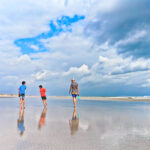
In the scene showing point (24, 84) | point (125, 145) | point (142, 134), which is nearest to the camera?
point (125, 145)

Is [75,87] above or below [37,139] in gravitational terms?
above

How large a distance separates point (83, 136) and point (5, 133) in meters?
2.40

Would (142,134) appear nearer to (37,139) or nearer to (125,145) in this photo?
(125,145)

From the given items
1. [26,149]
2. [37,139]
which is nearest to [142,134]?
[37,139]

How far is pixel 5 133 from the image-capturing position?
5078 mm

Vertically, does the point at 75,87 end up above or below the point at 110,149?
above

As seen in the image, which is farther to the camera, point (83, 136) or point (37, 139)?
point (83, 136)

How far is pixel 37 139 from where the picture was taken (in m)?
4.49

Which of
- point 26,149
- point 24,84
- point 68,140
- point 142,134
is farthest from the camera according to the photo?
point 24,84

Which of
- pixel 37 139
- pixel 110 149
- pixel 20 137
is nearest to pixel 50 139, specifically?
pixel 37 139

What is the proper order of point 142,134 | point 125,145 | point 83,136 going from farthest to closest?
point 142,134 → point 83,136 → point 125,145

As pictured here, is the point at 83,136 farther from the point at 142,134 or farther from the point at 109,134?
the point at 142,134

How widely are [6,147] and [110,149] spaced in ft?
7.88

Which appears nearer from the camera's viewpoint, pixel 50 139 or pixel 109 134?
pixel 50 139
